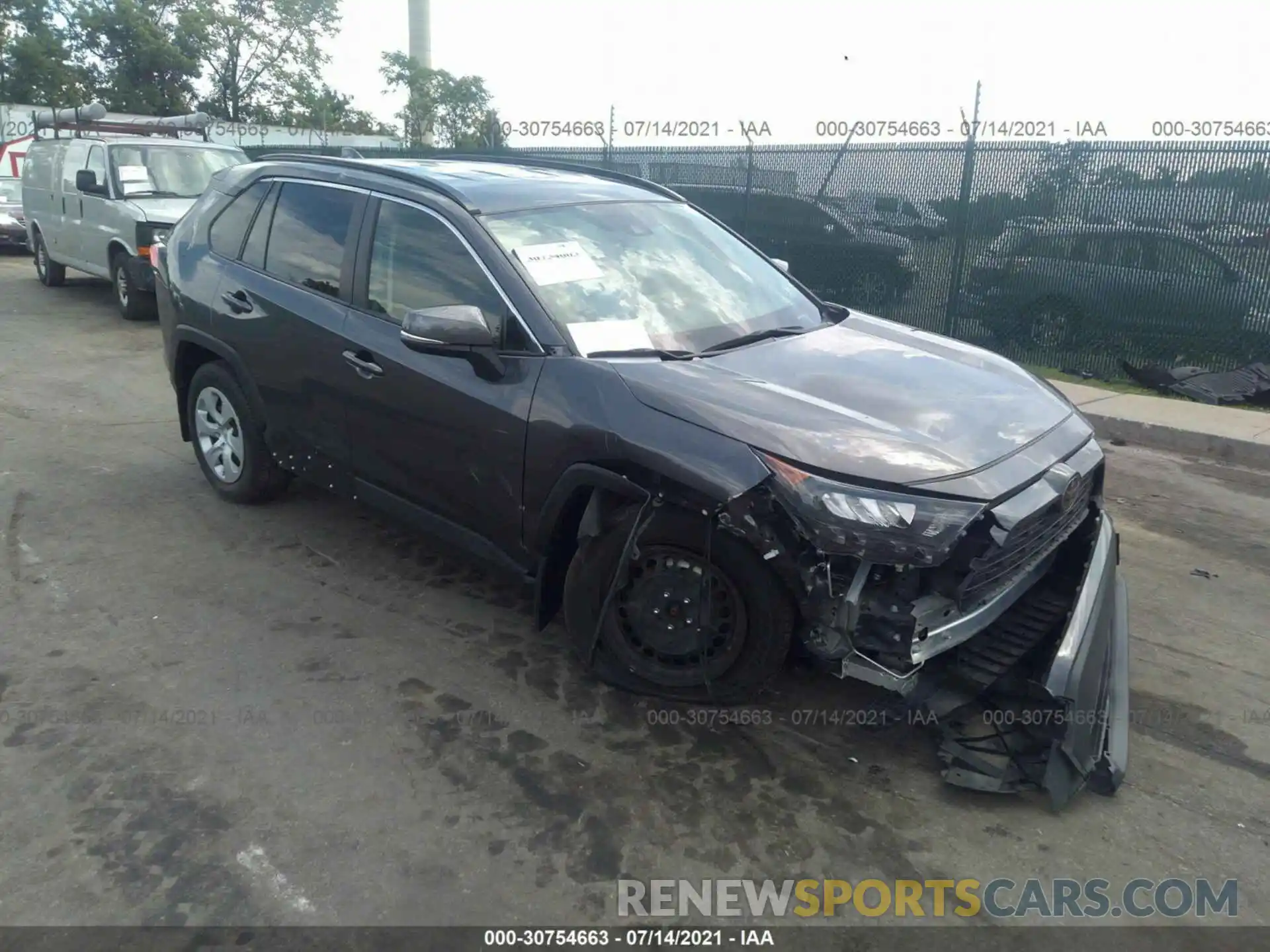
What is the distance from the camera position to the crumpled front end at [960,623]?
285 cm

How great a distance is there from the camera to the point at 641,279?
13.0 feet

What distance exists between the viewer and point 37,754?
10.5 ft

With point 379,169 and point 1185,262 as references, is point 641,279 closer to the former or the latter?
point 379,169

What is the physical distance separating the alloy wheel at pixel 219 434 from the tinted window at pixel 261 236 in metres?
0.76

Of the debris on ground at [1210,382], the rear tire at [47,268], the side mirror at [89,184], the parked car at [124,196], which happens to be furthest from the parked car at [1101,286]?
the rear tire at [47,268]

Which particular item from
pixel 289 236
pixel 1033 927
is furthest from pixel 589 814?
pixel 289 236

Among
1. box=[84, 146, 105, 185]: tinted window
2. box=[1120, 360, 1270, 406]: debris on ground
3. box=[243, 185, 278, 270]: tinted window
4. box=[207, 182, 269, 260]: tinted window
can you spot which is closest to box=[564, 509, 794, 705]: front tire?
box=[243, 185, 278, 270]: tinted window

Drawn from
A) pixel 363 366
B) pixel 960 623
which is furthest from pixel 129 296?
pixel 960 623

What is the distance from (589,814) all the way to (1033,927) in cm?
126

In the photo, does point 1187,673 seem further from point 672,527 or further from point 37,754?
point 37,754

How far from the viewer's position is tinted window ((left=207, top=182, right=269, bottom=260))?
498cm

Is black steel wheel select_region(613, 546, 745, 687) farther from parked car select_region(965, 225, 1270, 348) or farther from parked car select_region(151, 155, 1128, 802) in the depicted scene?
parked car select_region(965, 225, 1270, 348)

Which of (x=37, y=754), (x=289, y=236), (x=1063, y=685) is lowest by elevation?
(x=37, y=754)

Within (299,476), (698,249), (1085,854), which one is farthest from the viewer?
(299,476)
